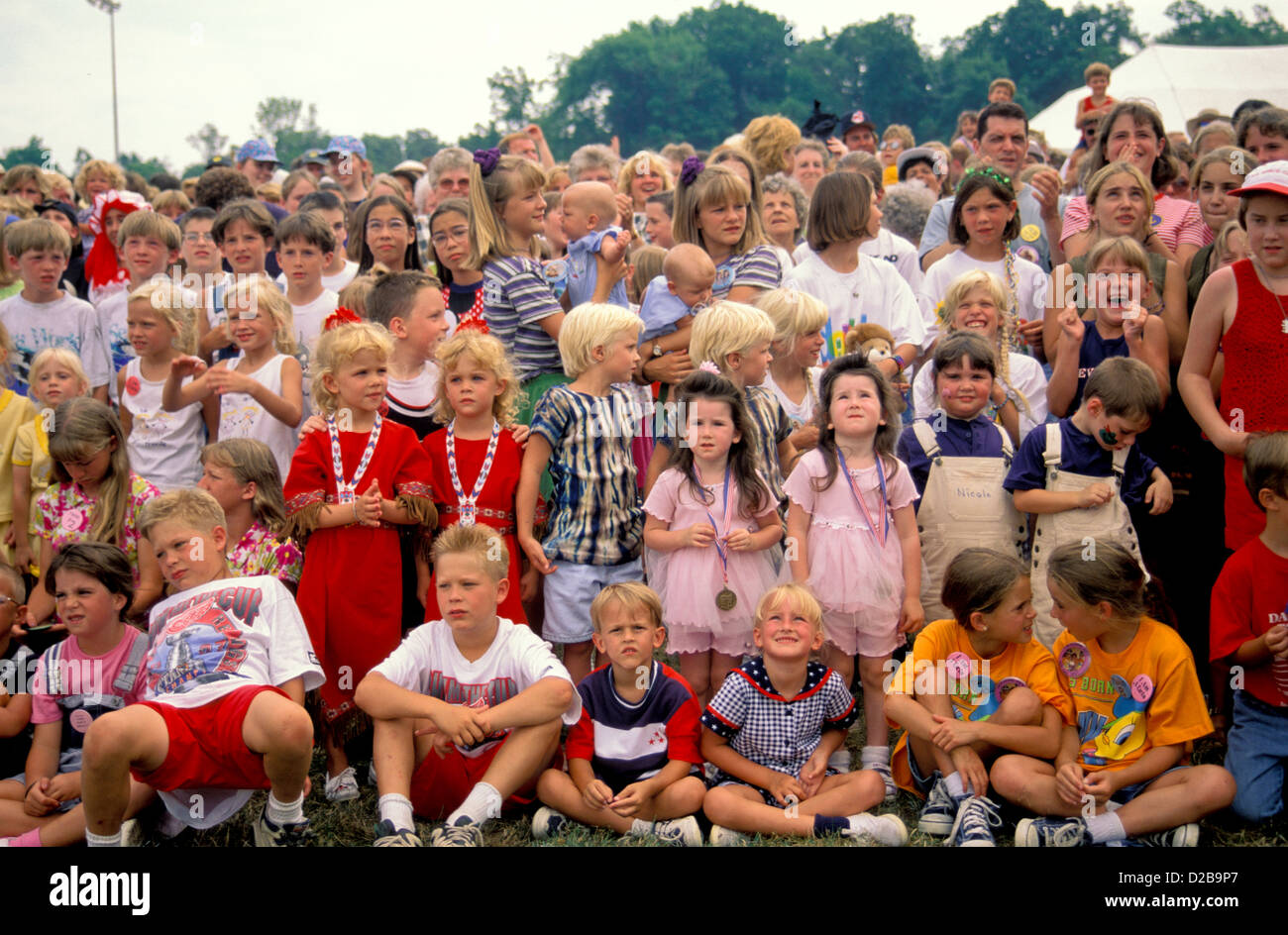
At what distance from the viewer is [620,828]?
3.89 meters

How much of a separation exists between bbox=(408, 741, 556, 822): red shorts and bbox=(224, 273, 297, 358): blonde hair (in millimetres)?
2411

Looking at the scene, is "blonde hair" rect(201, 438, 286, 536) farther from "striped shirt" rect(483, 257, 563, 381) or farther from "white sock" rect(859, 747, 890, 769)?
"white sock" rect(859, 747, 890, 769)

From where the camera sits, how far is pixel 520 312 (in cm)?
527

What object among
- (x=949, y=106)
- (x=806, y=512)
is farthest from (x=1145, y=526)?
(x=949, y=106)

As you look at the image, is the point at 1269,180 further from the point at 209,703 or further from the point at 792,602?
the point at 209,703

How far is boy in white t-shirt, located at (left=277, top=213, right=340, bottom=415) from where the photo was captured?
6055 millimetres

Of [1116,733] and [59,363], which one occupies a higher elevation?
[59,363]

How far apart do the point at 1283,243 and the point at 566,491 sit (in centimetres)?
309

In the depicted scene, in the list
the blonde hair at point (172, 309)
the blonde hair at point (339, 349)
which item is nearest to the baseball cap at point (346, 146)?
the blonde hair at point (172, 309)

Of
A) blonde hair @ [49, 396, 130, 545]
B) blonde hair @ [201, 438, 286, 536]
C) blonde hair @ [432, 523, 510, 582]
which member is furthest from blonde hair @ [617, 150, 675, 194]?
blonde hair @ [432, 523, 510, 582]

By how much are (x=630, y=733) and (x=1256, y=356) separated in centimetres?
298

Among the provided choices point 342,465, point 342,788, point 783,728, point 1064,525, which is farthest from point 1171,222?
point 342,788

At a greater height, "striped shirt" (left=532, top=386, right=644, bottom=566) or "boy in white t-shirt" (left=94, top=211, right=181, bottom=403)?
"boy in white t-shirt" (left=94, top=211, right=181, bottom=403)

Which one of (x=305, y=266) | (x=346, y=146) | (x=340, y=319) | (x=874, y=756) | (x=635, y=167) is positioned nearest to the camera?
(x=874, y=756)
